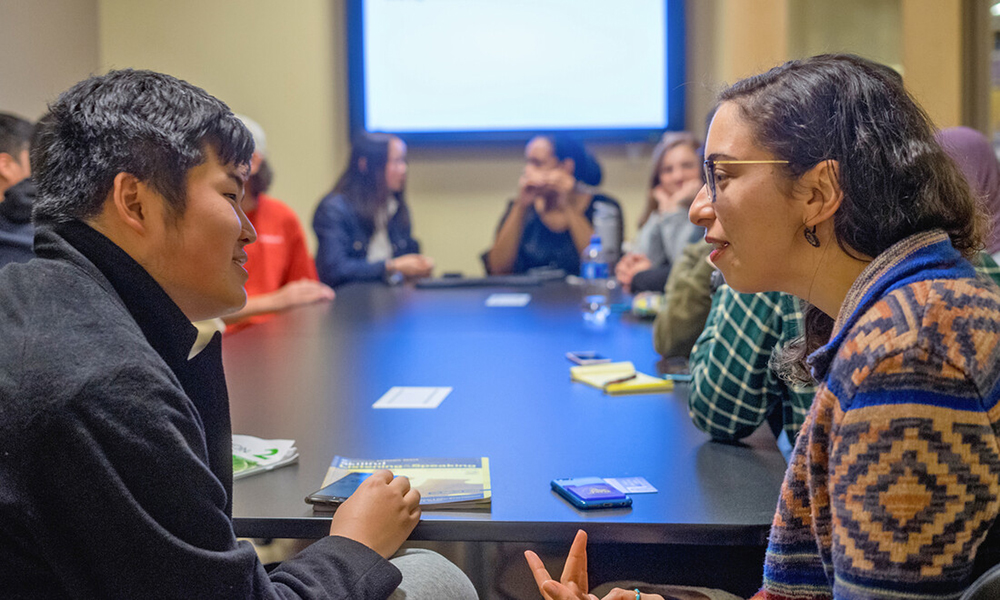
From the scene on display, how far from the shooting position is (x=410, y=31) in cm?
524

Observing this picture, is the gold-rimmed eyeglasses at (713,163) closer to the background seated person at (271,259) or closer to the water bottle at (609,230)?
the background seated person at (271,259)

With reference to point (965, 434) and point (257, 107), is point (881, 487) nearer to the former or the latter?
point (965, 434)

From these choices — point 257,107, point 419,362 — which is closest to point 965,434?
point 419,362

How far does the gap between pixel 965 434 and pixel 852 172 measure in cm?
30

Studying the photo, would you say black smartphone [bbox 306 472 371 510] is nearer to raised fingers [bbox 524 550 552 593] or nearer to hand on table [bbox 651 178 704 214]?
raised fingers [bbox 524 550 552 593]

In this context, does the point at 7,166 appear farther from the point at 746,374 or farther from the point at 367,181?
the point at 746,374

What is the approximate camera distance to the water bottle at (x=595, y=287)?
9.59ft

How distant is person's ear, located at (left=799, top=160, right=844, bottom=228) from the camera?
954 mm

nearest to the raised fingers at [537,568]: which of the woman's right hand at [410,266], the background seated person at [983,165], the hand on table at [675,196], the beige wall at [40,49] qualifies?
the background seated person at [983,165]

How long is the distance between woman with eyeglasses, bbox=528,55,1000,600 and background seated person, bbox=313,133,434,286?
3088 millimetres

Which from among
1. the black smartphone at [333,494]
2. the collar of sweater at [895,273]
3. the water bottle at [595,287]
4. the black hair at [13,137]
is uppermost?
the black hair at [13,137]

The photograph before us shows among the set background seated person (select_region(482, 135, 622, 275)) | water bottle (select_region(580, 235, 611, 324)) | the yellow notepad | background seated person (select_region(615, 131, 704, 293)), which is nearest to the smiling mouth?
the yellow notepad

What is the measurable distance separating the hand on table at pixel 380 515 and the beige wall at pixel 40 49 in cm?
363

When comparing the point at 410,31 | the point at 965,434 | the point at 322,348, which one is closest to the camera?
the point at 965,434
